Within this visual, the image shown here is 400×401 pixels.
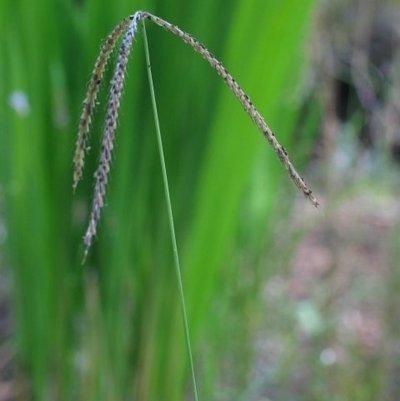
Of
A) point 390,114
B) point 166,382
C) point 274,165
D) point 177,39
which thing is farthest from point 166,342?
point 390,114

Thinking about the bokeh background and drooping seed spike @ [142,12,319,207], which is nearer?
drooping seed spike @ [142,12,319,207]

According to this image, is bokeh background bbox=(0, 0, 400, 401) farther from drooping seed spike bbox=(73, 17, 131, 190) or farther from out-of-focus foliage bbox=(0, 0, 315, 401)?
drooping seed spike bbox=(73, 17, 131, 190)

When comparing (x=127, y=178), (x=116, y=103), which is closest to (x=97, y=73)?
(x=116, y=103)

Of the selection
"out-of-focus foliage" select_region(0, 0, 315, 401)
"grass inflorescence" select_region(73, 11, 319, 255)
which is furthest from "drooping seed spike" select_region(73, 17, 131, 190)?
"out-of-focus foliage" select_region(0, 0, 315, 401)

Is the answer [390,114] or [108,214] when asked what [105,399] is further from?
[390,114]

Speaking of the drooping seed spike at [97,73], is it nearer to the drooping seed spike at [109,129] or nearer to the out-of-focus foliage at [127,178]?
the drooping seed spike at [109,129]

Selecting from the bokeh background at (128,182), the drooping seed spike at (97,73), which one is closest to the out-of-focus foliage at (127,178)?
the bokeh background at (128,182)

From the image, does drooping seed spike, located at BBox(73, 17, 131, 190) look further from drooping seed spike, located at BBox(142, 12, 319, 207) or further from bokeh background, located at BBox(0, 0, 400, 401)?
bokeh background, located at BBox(0, 0, 400, 401)

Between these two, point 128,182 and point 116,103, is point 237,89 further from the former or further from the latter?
point 128,182

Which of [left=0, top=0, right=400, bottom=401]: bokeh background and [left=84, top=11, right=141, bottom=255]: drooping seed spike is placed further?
[left=0, top=0, right=400, bottom=401]: bokeh background
